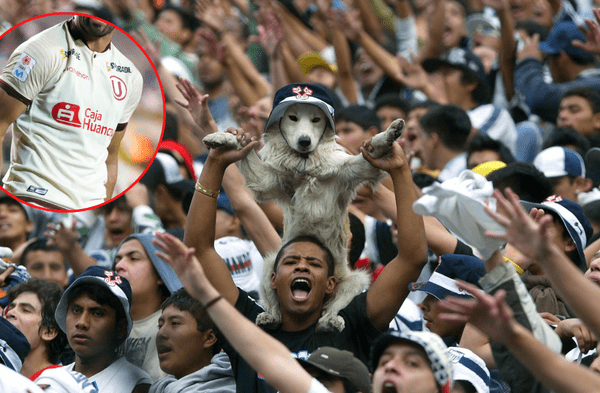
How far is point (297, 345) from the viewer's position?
3.51 meters

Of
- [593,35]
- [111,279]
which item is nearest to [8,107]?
[111,279]

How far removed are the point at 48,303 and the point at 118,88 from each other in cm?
130

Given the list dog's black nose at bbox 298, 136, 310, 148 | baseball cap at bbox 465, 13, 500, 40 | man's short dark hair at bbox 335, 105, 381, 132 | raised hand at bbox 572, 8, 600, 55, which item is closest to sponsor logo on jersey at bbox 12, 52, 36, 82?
dog's black nose at bbox 298, 136, 310, 148

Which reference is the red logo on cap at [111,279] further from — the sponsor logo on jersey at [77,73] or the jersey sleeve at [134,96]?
the sponsor logo on jersey at [77,73]

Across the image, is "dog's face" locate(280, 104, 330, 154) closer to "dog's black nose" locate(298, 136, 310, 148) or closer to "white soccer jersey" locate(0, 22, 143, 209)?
"dog's black nose" locate(298, 136, 310, 148)

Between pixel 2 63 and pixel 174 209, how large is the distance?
8.14 ft

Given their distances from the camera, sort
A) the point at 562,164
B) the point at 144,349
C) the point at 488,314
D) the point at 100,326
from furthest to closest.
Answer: the point at 562,164
the point at 144,349
the point at 100,326
the point at 488,314

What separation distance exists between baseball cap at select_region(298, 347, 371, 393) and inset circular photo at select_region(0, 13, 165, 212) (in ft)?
4.78

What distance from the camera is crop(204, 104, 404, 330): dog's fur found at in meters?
3.53

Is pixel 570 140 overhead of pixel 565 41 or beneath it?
beneath

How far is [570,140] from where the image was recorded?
18.8ft

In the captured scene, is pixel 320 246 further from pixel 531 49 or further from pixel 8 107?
pixel 531 49

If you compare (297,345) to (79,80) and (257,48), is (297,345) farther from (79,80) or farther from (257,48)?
(257,48)

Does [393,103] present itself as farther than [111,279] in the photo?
Yes
